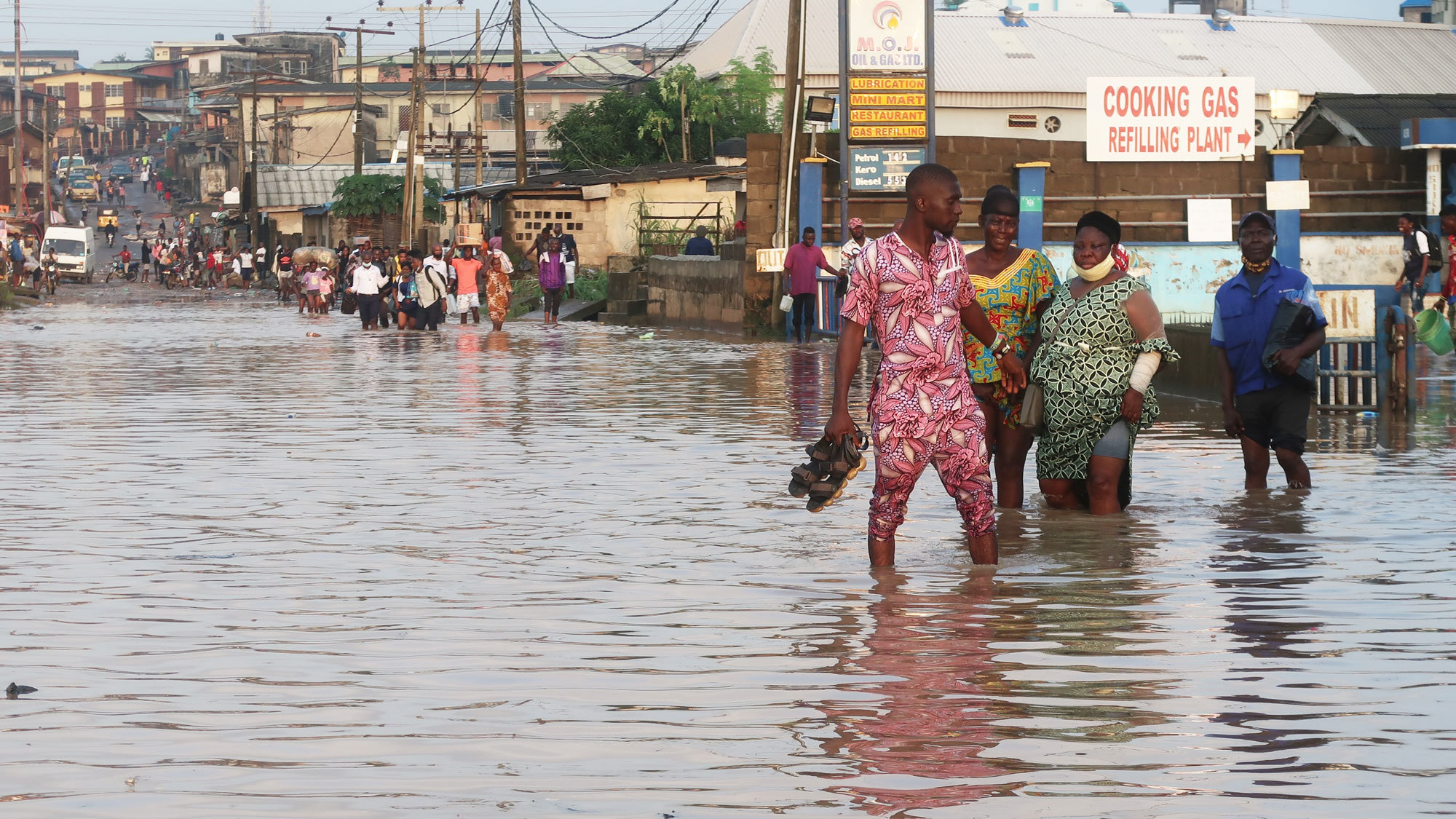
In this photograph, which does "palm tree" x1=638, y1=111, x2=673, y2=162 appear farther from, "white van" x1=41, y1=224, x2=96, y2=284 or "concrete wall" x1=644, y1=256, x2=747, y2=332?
"white van" x1=41, y1=224, x2=96, y2=284

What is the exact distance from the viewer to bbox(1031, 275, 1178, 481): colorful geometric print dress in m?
8.75

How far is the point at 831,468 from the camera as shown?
740 cm

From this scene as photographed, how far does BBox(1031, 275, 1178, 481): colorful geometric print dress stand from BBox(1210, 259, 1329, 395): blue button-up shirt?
1.11 m

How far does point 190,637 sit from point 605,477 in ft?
16.0

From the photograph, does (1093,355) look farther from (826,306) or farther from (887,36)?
(887,36)

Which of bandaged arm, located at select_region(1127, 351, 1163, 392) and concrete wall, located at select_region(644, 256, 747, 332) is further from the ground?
concrete wall, located at select_region(644, 256, 747, 332)

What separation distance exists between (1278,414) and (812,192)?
57.0 feet

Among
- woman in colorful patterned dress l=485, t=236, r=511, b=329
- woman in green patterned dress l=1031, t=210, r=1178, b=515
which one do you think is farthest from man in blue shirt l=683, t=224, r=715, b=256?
woman in green patterned dress l=1031, t=210, r=1178, b=515

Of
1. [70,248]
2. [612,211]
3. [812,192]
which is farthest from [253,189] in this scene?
[812,192]

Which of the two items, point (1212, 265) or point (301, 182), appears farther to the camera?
point (301, 182)

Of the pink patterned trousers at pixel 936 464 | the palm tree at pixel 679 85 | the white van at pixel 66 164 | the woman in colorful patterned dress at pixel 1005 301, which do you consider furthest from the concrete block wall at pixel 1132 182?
the white van at pixel 66 164

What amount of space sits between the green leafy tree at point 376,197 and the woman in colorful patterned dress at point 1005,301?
53986 mm

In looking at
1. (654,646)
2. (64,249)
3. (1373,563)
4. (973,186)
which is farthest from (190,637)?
(64,249)

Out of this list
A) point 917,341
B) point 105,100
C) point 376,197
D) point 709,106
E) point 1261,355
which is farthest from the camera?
point 105,100
